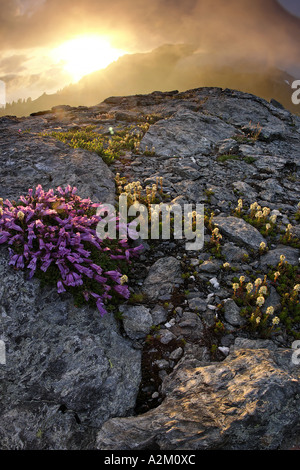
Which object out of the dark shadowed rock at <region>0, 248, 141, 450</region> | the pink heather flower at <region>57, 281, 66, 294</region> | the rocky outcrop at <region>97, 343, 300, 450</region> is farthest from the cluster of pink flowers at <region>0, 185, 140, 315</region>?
the rocky outcrop at <region>97, 343, 300, 450</region>

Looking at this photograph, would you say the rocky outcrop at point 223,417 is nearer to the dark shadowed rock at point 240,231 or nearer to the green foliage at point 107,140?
the dark shadowed rock at point 240,231

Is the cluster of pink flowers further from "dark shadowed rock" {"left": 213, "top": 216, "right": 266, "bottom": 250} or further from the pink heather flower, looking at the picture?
"dark shadowed rock" {"left": 213, "top": 216, "right": 266, "bottom": 250}

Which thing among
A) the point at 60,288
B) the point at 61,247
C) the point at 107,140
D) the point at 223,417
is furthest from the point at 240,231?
the point at 107,140

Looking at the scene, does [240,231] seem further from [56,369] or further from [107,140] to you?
[107,140]

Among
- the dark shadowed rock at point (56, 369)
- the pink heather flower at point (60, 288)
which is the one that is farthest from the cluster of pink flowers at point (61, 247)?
the dark shadowed rock at point (56, 369)

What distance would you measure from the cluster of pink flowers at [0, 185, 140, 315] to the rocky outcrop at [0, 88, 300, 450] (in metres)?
0.36

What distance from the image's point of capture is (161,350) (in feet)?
17.3

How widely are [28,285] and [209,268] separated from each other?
422cm

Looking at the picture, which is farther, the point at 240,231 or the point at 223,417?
the point at 240,231

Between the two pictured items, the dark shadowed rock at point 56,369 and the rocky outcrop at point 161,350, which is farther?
the dark shadowed rock at point 56,369

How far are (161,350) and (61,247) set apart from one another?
114 inches

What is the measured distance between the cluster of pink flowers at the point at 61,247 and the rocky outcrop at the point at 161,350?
0.36m

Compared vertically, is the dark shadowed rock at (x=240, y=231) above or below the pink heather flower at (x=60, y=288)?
above

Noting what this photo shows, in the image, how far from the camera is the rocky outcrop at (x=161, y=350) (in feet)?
11.0
